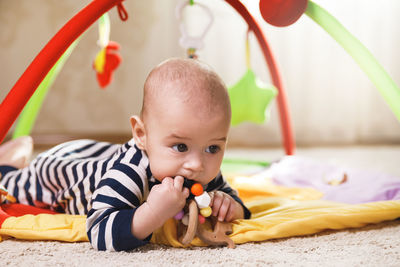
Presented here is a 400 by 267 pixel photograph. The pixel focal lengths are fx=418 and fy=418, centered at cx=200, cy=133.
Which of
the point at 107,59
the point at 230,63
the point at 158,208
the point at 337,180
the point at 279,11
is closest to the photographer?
the point at 158,208

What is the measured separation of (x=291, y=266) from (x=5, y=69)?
85.1 inches

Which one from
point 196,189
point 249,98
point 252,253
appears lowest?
point 252,253

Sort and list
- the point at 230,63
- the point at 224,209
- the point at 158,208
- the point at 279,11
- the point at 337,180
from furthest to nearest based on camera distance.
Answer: the point at 230,63
the point at 337,180
the point at 279,11
the point at 224,209
the point at 158,208

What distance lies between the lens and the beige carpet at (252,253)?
646 mm

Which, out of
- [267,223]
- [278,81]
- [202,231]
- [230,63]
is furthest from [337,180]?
[230,63]

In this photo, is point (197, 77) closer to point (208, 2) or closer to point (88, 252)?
point (88, 252)

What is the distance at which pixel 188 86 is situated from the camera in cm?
69

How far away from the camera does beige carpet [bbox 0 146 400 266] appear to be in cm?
65

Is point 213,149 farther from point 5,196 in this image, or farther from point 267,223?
point 5,196

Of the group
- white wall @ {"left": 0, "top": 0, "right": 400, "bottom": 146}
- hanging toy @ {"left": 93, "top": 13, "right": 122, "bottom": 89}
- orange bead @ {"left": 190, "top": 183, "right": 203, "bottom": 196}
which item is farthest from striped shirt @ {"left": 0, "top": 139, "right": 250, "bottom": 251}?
white wall @ {"left": 0, "top": 0, "right": 400, "bottom": 146}

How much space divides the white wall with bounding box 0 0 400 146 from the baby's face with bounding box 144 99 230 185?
166 cm

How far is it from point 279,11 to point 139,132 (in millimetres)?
405

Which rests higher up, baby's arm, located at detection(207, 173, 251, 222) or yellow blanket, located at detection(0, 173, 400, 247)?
baby's arm, located at detection(207, 173, 251, 222)

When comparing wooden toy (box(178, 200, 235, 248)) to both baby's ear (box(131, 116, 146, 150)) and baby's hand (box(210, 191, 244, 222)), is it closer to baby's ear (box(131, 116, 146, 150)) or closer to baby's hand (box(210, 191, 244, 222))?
baby's hand (box(210, 191, 244, 222))
